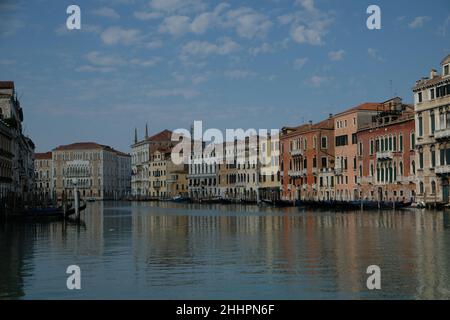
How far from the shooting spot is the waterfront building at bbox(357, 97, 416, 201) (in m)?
33.9

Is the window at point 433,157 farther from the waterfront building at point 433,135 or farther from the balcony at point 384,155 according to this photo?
the balcony at point 384,155

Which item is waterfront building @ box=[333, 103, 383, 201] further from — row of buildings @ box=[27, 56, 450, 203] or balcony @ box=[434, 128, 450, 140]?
balcony @ box=[434, 128, 450, 140]

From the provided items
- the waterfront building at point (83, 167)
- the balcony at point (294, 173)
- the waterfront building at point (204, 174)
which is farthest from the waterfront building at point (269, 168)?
the waterfront building at point (83, 167)

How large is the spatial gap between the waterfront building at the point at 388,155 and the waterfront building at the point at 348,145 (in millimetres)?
506

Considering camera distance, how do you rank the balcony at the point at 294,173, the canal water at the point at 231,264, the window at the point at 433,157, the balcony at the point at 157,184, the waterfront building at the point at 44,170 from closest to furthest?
the canal water at the point at 231,264 < the window at the point at 433,157 < the balcony at the point at 294,173 < the balcony at the point at 157,184 < the waterfront building at the point at 44,170

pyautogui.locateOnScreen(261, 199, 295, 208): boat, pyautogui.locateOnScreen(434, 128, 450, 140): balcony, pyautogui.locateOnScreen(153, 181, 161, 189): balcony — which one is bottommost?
pyautogui.locateOnScreen(261, 199, 295, 208): boat

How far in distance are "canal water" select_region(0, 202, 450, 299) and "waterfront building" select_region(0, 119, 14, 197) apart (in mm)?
15282

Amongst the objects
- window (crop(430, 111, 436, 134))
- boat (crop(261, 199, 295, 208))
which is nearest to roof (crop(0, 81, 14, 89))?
boat (crop(261, 199, 295, 208))

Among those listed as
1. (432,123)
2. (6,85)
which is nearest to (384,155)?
(432,123)

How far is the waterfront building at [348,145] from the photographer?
3959 cm

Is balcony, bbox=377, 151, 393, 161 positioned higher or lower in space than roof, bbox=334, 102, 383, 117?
lower

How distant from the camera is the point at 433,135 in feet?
101

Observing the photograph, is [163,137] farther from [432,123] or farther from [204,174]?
[432,123]
